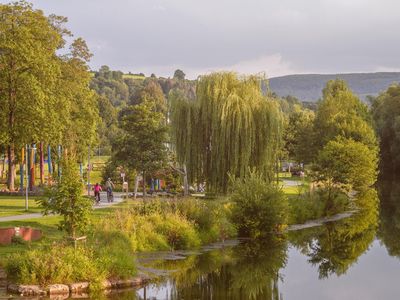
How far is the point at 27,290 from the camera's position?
77.6 feet

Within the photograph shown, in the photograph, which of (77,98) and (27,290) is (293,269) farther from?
(77,98)

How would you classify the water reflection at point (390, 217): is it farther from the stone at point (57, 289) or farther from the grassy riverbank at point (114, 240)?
the stone at point (57, 289)

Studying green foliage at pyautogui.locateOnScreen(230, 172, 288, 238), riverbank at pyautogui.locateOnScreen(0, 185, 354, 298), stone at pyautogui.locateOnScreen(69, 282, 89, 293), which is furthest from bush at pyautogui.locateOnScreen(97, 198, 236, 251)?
stone at pyautogui.locateOnScreen(69, 282, 89, 293)

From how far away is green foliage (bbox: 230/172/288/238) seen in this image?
3994cm

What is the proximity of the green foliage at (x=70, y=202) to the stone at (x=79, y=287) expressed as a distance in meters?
2.95

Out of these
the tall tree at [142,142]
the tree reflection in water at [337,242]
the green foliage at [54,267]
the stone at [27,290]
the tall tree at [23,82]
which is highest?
the tall tree at [23,82]

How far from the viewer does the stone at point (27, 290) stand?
23.6 meters

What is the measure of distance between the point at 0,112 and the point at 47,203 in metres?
27.3

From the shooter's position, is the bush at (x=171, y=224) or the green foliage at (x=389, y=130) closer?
the bush at (x=171, y=224)

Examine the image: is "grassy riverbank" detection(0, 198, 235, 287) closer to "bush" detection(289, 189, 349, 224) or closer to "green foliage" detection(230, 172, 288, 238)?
"green foliage" detection(230, 172, 288, 238)

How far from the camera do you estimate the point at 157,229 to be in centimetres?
3522

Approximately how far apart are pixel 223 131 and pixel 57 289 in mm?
23962

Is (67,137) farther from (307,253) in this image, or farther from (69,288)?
(69,288)

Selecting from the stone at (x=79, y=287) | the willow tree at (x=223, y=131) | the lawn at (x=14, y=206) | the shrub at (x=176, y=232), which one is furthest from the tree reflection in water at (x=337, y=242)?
the lawn at (x=14, y=206)
